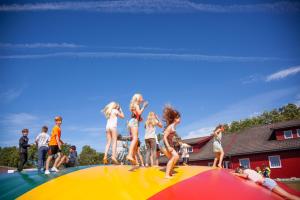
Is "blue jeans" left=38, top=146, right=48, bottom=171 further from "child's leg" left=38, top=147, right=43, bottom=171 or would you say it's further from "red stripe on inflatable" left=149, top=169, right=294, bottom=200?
"red stripe on inflatable" left=149, top=169, right=294, bottom=200

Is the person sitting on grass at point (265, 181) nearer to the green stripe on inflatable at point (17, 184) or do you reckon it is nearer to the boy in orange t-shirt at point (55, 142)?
the green stripe on inflatable at point (17, 184)

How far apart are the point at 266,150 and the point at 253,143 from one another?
324 cm

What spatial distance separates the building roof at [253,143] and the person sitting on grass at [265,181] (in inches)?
934

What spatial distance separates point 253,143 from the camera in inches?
1239

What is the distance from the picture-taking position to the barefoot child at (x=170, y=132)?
516 centimetres

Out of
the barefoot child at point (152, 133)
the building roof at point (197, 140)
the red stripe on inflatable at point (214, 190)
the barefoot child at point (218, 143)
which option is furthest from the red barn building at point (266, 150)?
the red stripe on inflatable at point (214, 190)

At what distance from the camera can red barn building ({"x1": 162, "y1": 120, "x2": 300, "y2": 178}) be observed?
26.6 meters

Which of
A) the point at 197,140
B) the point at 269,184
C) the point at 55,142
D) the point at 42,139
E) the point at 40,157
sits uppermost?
the point at 197,140

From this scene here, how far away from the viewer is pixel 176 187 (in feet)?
14.7

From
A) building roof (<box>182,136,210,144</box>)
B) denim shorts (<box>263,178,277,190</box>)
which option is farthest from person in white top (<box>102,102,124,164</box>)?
building roof (<box>182,136,210,144</box>)

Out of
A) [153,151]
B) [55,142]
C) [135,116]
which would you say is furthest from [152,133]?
[55,142]

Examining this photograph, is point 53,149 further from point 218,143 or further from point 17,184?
point 218,143

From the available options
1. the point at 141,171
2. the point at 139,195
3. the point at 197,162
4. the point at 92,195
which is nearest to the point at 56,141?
the point at 141,171

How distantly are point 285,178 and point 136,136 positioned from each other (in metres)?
25.1
